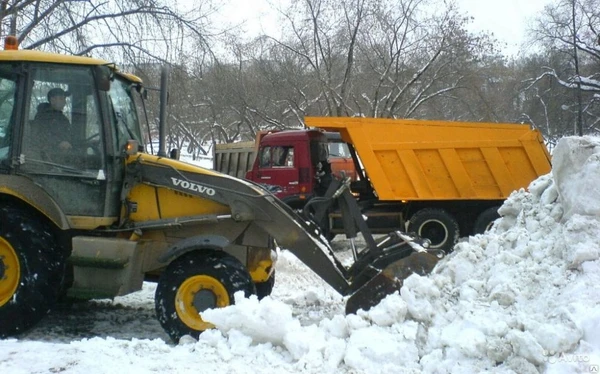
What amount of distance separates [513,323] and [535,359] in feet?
1.15

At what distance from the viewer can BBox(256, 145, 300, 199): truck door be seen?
1239 centimetres

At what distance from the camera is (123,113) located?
20.5 ft

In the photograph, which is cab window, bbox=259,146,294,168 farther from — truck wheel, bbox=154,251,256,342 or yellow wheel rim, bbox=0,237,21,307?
yellow wheel rim, bbox=0,237,21,307

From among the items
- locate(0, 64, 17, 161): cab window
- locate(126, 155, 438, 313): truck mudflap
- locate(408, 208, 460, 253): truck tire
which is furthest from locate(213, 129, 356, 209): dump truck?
locate(0, 64, 17, 161): cab window

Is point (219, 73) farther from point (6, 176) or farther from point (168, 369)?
point (168, 369)

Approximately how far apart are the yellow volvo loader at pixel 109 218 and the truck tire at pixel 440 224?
5.67m

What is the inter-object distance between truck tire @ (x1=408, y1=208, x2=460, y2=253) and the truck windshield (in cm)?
650

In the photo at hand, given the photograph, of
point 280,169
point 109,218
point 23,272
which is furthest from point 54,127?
point 280,169

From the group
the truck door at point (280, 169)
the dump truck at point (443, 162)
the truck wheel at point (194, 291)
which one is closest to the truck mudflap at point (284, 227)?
the truck wheel at point (194, 291)

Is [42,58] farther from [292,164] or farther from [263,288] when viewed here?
[292,164]

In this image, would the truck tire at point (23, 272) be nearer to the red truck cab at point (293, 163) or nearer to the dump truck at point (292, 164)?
the dump truck at point (292, 164)

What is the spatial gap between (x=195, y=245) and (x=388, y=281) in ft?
5.99

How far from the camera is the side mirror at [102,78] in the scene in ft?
18.6

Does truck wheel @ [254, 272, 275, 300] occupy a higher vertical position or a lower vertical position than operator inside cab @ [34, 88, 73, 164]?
lower
